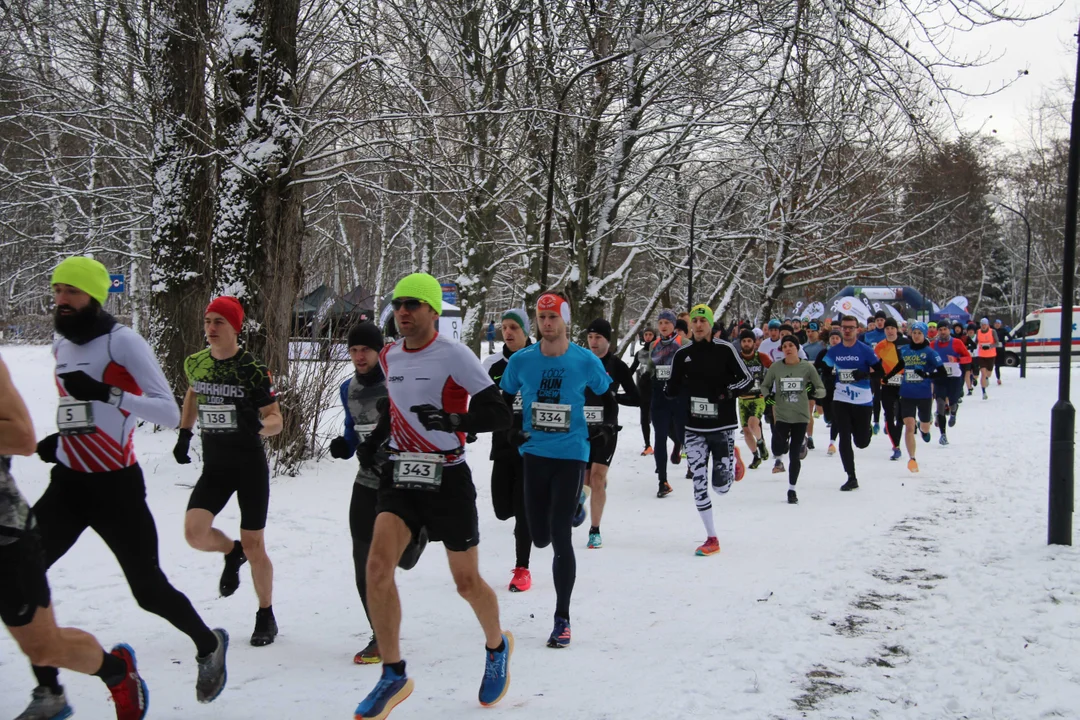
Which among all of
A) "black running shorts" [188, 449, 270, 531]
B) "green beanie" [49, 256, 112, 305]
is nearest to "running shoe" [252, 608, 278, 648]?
"black running shorts" [188, 449, 270, 531]

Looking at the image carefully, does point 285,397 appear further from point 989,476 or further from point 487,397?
point 989,476

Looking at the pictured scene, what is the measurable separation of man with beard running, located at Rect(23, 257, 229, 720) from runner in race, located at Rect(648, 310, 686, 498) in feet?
24.6

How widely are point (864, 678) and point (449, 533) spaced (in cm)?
229

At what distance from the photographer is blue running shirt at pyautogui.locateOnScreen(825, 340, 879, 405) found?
11914mm

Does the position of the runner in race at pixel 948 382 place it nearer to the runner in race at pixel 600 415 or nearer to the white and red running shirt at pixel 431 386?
the runner in race at pixel 600 415

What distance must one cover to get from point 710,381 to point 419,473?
4.83 meters

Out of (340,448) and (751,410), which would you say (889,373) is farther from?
(340,448)

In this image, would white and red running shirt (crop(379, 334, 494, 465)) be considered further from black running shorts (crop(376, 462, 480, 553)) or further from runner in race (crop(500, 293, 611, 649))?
runner in race (crop(500, 293, 611, 649))

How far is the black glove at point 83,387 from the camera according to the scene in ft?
13.8

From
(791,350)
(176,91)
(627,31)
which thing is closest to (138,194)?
(176,91)

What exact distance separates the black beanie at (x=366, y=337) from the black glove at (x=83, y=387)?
1.63 m

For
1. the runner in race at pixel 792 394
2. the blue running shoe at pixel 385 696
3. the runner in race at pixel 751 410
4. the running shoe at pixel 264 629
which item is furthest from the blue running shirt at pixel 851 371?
the blue running shoe at pixel 385 696

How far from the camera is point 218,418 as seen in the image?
17.0ft

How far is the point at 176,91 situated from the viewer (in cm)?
1269
